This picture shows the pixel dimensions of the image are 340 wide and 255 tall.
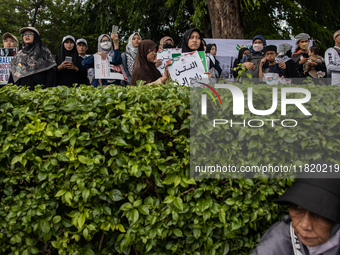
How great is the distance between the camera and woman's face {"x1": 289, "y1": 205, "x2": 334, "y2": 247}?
188 cm

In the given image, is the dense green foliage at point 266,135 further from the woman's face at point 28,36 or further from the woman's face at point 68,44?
the woman's face at point 68,44

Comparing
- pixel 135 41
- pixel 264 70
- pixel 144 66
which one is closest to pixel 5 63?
pixel 135 41

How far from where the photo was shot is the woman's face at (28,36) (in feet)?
16.5

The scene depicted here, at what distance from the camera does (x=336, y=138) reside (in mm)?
2197

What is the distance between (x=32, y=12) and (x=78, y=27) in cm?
430

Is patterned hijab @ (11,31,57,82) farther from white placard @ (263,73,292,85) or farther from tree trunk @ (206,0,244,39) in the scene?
tree trunk @ (206,0,244,39)

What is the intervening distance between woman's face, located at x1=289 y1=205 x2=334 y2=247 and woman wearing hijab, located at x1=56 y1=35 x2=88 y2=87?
4726mm

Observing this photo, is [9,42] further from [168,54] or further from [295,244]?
[295,244]

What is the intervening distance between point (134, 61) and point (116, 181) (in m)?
3.21

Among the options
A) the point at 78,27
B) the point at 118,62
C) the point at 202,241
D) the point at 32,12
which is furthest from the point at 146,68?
the point at 32,12

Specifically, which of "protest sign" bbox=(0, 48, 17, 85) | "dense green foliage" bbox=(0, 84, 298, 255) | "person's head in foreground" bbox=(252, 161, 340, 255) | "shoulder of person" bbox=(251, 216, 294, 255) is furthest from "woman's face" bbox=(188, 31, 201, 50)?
"protest sign" bbox=(0, 48, 17, 85)

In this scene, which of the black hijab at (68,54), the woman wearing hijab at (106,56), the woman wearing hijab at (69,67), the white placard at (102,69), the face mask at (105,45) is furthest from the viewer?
the face mask at (105,45)

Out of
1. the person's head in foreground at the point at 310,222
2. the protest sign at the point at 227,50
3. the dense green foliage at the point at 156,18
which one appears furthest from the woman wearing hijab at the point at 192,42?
the dense green foliage at the point at 156,18

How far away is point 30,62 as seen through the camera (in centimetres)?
507
